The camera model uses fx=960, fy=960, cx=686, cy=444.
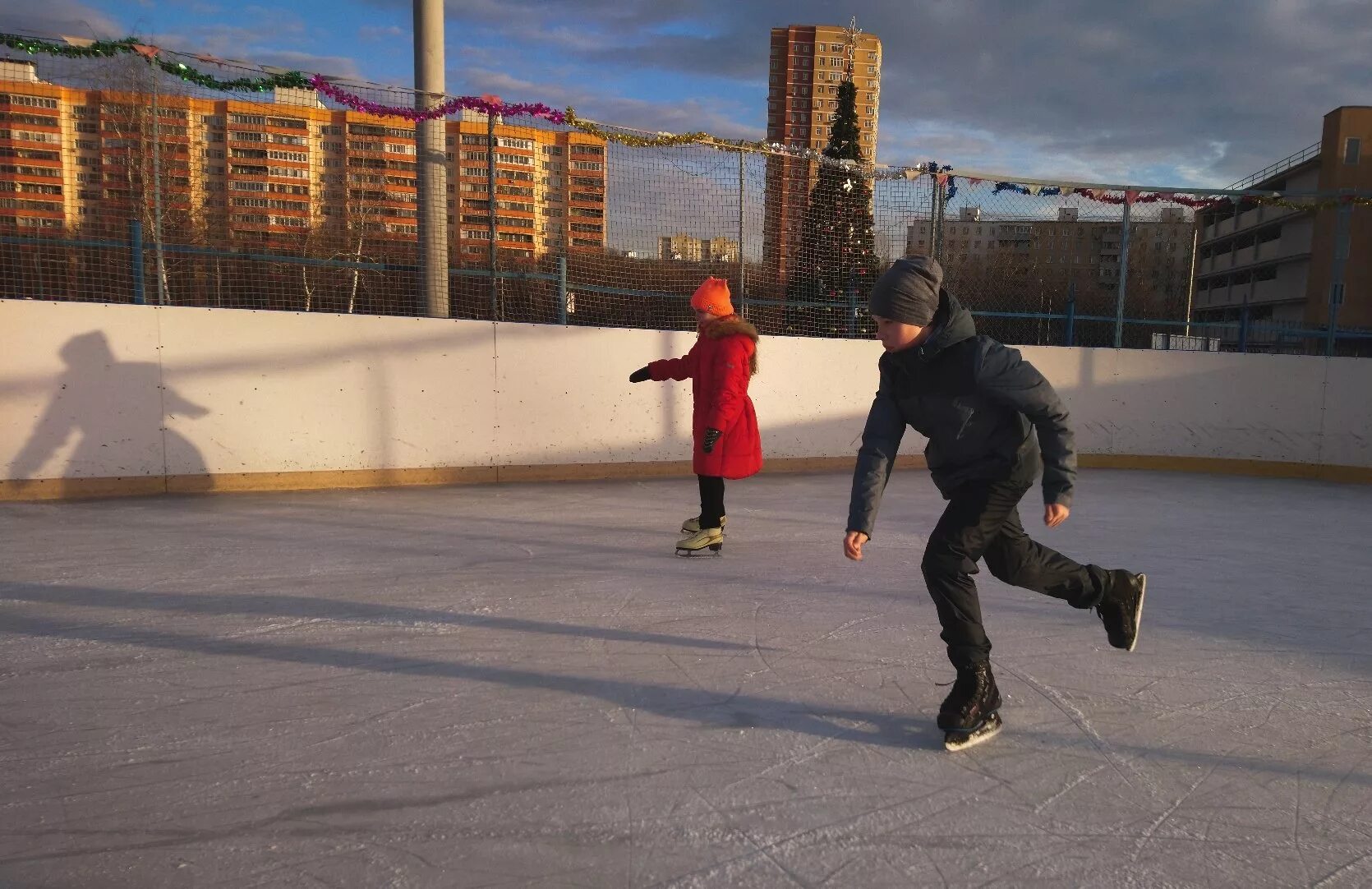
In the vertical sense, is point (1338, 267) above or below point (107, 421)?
above

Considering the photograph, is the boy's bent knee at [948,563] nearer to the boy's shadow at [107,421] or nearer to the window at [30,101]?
the boy's shadow at [107,421]

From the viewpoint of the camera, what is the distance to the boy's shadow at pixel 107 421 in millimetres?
6082

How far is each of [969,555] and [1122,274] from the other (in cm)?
811

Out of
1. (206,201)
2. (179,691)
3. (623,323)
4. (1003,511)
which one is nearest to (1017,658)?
(1003,511)

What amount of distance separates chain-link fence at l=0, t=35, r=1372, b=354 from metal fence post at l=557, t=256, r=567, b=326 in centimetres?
2

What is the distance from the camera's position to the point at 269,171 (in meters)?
6.67

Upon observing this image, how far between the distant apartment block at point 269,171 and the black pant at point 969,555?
17.8 ft

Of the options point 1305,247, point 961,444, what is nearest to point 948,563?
point 961,444

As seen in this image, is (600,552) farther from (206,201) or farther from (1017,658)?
(206,201)

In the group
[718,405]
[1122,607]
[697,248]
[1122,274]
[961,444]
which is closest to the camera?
[961,444]

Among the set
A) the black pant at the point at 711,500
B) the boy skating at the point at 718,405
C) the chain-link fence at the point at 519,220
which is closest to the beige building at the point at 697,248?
the chain-link fence at the point at 519,220

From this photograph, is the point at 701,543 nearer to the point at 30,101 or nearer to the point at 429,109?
the point at 429,109

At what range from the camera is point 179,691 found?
9.00 feet

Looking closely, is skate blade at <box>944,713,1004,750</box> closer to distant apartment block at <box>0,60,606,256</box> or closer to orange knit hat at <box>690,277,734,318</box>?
orange knit hat at <box>690,277,734,318</box>
